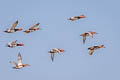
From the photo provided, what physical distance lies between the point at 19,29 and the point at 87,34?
25989mm

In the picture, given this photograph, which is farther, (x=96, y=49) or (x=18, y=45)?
(x=96, y=49)

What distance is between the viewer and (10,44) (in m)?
184

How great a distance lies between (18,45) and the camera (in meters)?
184

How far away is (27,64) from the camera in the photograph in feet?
612

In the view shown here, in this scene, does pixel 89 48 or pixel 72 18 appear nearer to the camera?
pixel 72 18

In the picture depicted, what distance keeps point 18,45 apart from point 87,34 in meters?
26.8

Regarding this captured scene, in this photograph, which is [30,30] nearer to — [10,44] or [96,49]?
[10,44]

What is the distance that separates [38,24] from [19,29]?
7329mm

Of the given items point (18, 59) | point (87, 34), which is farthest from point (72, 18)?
point (18, 59)

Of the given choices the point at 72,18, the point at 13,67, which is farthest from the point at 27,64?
the point at 72,18

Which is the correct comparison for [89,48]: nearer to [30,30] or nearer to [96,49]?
[96,49]

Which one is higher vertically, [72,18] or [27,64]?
[72,18]

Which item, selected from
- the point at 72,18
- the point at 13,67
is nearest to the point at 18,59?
the point at 13,67

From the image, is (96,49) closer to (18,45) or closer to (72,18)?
(72,18)
